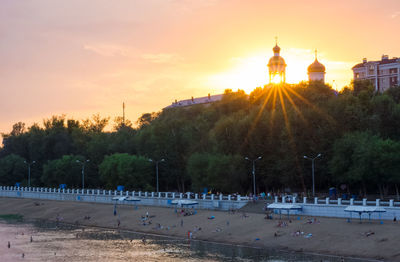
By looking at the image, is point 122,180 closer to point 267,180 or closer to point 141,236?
point 267,180

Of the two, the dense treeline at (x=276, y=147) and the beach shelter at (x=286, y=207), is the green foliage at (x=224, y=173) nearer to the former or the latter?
the dense treeline at (x=276, y=147)

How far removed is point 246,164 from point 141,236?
28.9 m

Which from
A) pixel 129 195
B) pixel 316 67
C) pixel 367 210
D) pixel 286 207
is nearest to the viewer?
pixel 367 210

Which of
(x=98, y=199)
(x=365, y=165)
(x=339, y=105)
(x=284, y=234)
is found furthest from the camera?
(x=98, y=199)

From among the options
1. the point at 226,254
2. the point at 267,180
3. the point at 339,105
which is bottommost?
the point at 226,254

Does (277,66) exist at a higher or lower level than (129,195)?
higher

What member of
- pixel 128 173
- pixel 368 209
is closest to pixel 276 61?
pixel 128 173

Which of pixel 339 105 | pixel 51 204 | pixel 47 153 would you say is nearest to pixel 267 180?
pixel 339 105

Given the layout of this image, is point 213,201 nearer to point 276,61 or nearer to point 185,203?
point 185,203

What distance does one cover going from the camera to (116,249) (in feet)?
196

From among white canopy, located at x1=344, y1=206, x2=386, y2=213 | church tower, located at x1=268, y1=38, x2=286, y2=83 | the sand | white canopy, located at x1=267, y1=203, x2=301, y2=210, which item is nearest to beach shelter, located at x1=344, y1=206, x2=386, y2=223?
white canopy, located at x1=344, y1=206, x2=386, y2=213

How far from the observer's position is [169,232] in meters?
70.3

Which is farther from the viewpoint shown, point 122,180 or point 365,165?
point 122,180

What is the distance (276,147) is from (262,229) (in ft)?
101
